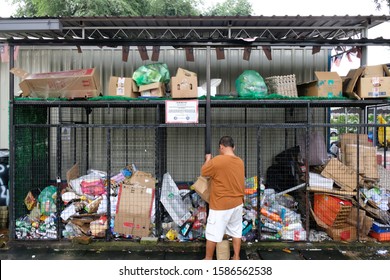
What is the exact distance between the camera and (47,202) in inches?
259

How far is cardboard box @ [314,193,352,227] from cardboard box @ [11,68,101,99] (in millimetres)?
4612

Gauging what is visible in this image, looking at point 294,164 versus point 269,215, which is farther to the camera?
point 294,164

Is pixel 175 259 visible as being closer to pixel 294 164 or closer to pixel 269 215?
pixel 269 215

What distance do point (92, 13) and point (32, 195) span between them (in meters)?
10.7

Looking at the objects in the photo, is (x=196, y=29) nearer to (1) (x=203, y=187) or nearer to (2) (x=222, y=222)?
(1) (x=203, y=187)

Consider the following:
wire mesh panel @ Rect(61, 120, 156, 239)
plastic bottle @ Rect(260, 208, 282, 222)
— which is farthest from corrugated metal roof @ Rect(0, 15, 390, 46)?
plastic bottle @ Rect(260, 208, 282, 222)

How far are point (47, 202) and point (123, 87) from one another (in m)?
2.61

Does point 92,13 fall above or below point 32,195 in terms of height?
above

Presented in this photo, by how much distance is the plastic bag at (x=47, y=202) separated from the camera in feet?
21.5

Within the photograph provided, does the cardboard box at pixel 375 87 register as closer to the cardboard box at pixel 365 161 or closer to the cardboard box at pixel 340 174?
the cardboard box at pixel 365 161

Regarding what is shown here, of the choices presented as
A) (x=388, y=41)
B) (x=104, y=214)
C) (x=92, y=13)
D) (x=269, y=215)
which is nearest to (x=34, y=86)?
(x=104, y=214)

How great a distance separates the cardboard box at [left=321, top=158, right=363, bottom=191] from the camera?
6457mm

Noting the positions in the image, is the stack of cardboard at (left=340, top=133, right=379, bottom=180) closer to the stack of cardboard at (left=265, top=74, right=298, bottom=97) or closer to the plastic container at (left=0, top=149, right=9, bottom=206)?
the stack of cardboard at (left=265, top=74, right=298, bottom=97)

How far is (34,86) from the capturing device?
6.41 m
